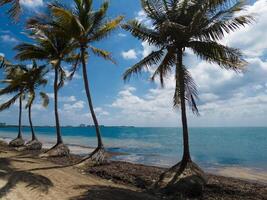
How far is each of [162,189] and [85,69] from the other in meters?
9.89

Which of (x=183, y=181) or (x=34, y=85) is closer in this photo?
(x=183, y=181)

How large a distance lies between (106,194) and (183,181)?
296 cm

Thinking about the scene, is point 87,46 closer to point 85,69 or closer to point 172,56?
point 85,69

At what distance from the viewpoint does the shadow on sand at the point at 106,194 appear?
868 cm

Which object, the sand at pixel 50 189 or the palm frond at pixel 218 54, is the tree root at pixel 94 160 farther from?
the palm frond at pixel 218 54

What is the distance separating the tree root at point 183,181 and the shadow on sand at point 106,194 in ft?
3.54

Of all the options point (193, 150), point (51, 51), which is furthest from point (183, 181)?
point (193, 150)

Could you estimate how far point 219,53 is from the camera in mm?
11859

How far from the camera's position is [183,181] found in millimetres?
10492

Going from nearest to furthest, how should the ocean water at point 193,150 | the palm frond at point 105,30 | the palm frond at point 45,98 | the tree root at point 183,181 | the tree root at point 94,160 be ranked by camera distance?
the tree root at point 183,181 < the tree root at point 94,160 < the palm frond at point 105,30 < the ocean water at point 193,150 < the palm frond at point 45,98

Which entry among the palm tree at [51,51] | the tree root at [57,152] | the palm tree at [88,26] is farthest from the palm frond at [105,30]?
the tree root at [57,152]

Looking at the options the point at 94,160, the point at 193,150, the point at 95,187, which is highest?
the point at 94,160

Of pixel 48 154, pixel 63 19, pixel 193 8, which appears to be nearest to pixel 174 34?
pixel 193 8

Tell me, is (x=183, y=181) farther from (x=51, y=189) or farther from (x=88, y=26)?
(x=88, y=26)
